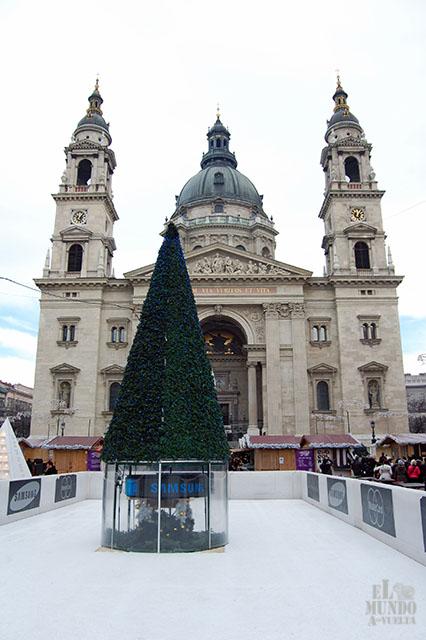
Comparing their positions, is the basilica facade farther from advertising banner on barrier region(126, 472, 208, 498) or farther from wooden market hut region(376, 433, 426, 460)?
advertising banner on barrier region(126, 472, 208, 498)

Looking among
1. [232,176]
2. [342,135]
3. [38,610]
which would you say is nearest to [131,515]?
[38,610]

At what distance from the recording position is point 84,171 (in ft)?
171

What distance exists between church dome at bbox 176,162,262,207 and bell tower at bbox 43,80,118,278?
52.2 ft

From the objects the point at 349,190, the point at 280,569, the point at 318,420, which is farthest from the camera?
the point at 349,190

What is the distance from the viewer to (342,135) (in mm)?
51938

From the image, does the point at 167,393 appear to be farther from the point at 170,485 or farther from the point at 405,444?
the point at 405,444

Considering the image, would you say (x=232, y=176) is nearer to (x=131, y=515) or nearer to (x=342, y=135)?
(x=342, y=135)

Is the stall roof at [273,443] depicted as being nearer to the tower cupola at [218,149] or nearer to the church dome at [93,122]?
the church dome at [93,122]

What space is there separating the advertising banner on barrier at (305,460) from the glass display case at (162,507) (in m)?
23.6

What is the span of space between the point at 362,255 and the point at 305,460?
22054 mm

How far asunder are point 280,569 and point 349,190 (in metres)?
44.4

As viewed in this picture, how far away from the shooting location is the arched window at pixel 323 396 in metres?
44.4

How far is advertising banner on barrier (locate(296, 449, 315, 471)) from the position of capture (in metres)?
33.9

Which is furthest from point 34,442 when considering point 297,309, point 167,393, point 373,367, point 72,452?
point 167,393
